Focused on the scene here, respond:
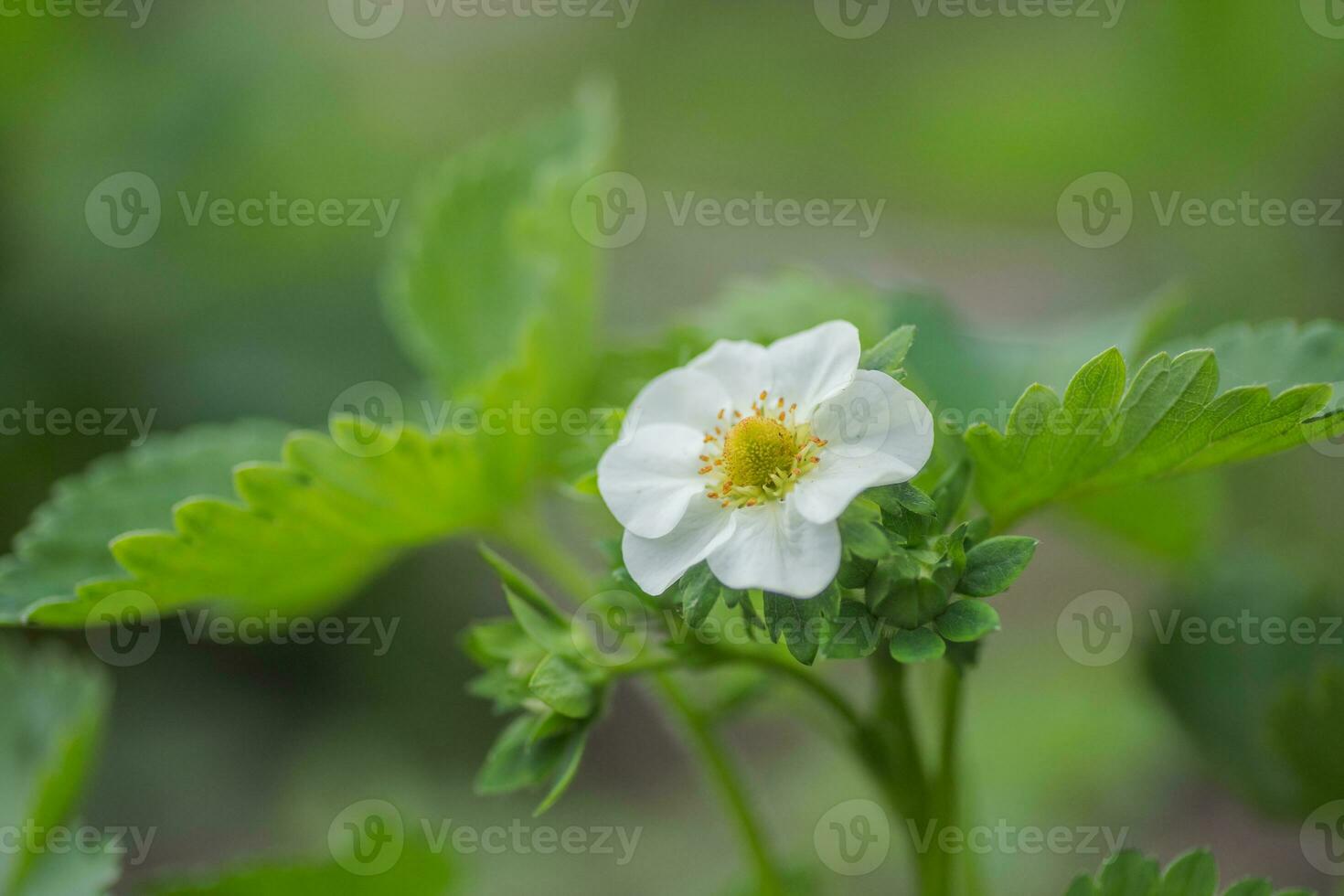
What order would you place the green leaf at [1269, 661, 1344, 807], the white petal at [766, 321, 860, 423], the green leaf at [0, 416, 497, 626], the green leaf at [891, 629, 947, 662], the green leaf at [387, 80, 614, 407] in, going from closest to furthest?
the green leaf at [891, 629, 947, 662]
the white petal at [766, 321, 860, 423]
the green leaf at [0, 416, 497, 626]
the green leaf at [1269, 661, 1344, 807]
the green leaf at [387, 80, 614, 407]

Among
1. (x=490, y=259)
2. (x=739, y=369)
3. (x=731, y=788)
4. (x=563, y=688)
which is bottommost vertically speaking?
(x=731, y=788)

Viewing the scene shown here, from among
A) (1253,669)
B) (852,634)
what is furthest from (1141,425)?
(1253,669)

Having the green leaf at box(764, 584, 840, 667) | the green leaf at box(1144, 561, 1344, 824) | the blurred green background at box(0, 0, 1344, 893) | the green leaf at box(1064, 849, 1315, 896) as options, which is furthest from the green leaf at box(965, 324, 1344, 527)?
the blurred green background at box(0, 0, 1344, 893)

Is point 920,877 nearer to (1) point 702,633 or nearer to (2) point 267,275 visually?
(1) point 702,633

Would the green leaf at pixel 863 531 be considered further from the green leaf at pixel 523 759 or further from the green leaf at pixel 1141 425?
the green leaf at pixel 523 759

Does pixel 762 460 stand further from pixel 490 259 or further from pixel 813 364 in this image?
pixel 490 259

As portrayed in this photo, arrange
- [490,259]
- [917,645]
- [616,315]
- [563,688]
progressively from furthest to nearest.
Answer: [616,315], [490,259], [563,688], [917,645]

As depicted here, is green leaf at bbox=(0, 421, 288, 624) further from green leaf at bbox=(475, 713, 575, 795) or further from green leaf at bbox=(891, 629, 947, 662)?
green leaf at bbox=(891, 629, 947, 662)
